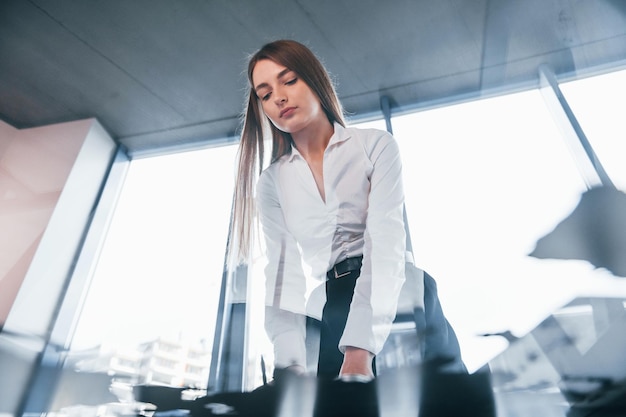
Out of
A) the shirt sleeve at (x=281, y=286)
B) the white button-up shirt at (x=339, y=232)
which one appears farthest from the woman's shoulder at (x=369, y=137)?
the shirt sleeve at (x=281, y=286)

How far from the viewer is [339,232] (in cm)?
74

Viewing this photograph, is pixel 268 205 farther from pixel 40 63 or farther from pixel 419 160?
pixel 40 63

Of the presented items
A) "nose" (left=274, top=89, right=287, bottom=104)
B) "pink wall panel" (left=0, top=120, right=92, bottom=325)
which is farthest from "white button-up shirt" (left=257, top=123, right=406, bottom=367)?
"pink wall panel" (left=0, top=120, right=92, bottom=325)

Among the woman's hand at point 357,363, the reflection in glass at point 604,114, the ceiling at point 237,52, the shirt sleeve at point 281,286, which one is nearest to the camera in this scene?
the woman's hand at point 357,363

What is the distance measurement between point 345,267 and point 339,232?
0.25 ft

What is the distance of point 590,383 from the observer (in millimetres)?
589

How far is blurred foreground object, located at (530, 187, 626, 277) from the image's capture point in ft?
2.35

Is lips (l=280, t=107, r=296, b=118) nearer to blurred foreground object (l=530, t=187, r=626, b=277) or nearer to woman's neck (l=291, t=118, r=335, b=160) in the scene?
woman's neck (l=291, t=118, r=335, b=160)

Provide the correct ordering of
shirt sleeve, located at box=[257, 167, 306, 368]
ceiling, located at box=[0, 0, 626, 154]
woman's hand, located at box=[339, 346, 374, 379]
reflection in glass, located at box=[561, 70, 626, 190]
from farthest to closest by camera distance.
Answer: ceiling, located at box=[0, 0, 626, 154], reflection in glass, located at box=[561, 70, 626, 190], shirt sleeve, located at box=[257, 167, 306, 368], woman's hand, located at box=[339, 346, 374, 379]

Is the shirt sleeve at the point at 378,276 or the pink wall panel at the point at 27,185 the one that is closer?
the shirt sleeve at the point at 378,276

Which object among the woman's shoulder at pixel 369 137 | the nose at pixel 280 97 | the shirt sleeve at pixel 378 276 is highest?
the nose at pixel 280 97

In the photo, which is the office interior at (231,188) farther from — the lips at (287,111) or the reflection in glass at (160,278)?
the lips at (287,111)

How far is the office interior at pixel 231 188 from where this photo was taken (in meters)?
0.68

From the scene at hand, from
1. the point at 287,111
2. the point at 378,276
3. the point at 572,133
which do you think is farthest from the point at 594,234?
the point at 287,111
